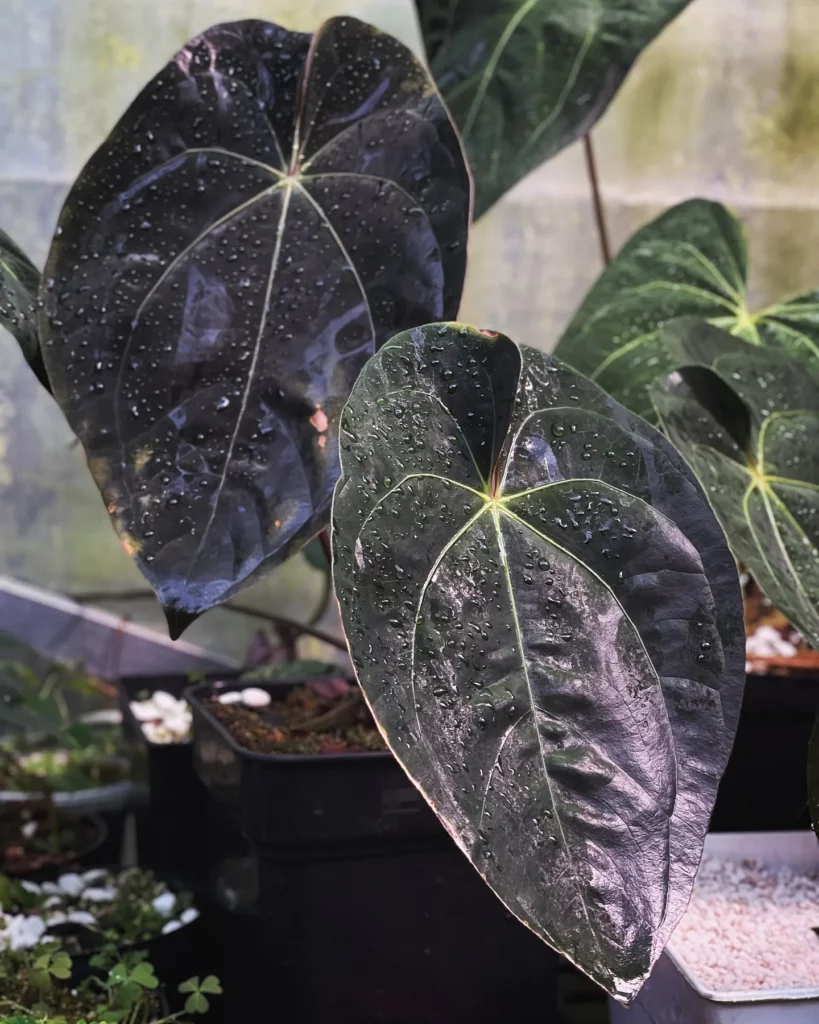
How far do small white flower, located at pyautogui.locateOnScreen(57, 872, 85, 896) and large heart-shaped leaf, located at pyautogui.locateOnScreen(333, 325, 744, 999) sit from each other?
2.30ft

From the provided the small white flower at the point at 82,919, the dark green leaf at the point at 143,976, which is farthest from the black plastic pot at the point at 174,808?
the dark green leaf at the point at 143,976

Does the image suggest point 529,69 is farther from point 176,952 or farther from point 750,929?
point 176,952

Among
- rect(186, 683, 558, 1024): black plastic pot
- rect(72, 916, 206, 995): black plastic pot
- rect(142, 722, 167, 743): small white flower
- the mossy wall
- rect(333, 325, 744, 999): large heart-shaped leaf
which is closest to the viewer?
rect(333, 325, 744, 999): large heart-shaped leaf

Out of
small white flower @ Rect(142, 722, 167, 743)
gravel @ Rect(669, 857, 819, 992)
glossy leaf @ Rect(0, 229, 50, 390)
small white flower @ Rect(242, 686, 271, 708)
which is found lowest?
small white flower @ Rect(142, 722, 167, 743)

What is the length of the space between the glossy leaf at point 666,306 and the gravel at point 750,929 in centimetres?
43

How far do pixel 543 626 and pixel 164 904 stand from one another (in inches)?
24.8

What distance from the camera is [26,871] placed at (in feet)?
3.38

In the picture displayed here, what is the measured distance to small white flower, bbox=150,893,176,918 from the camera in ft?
2.90

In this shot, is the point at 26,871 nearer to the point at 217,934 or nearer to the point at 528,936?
the point at 217,934

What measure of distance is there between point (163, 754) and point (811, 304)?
0.84 m

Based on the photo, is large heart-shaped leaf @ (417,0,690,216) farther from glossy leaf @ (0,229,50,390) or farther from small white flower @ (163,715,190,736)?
small white flower @ (163,715,190,736)

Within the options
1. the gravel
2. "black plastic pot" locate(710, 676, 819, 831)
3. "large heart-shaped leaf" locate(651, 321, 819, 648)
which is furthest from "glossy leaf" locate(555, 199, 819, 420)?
the gravel

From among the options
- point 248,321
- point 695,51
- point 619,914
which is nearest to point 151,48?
point 695,51

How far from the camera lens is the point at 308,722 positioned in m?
0.80
